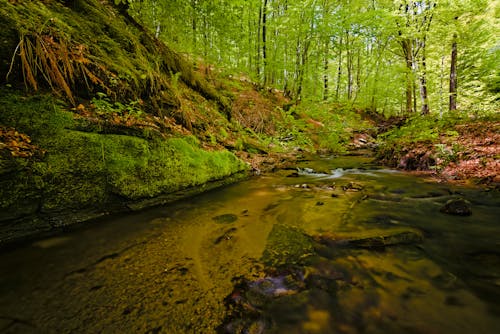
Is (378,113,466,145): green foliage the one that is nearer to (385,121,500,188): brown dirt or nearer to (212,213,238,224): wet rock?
(385,121,500,188): brown dirt

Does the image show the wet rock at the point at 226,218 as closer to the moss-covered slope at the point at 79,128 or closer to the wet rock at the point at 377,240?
the moss-covered slope at the point at 79,128

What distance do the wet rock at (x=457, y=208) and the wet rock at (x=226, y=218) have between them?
3.39m

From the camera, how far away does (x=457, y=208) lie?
3615mm

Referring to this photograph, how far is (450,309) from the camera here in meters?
1.79

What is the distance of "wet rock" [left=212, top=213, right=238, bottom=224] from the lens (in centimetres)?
338

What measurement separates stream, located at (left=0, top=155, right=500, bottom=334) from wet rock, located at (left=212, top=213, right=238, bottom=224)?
0.03 m

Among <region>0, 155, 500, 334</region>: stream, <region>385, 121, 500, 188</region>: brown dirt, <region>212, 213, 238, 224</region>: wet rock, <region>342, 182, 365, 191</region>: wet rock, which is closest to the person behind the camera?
<region>0, 155, 500, 334</region>: stream

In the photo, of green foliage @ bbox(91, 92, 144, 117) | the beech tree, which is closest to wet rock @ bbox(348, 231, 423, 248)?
green foliage @ bbox(91, 92, 144, 117)

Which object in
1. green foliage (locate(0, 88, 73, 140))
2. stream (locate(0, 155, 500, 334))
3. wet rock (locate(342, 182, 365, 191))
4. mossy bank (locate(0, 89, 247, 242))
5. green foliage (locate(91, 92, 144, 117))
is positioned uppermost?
green foliage (locate(91, 92, 144, 117))

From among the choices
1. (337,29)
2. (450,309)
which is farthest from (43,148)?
(337,29)

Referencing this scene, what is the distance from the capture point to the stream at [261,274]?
1.66 m

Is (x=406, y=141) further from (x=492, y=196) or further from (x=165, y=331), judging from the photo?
(x=165, y=331)


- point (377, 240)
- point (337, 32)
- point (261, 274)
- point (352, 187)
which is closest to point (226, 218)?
point (261, 274)

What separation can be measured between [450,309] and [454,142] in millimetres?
6744
